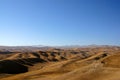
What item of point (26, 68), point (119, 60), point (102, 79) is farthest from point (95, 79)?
point (26, 68)

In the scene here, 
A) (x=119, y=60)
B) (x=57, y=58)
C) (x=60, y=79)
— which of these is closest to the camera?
(x=60, y=79)

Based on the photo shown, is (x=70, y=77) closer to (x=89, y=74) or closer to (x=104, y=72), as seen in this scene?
(x=89, y=74)

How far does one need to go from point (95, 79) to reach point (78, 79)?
2.07 metres

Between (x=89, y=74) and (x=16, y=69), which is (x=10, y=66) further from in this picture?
(x=89, y=74)

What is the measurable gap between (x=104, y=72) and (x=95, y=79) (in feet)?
8.56

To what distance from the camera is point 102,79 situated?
72.8 ft

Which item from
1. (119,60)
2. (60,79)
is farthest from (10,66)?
(60,79)

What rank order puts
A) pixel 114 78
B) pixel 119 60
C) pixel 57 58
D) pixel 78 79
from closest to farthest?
pixel 114 78 < pixel 78 79 < pixel 119 60 < pixel 57 58

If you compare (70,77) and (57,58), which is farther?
(57,58)

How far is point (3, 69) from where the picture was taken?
5528cm

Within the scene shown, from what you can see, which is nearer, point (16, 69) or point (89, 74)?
point (89, 74)

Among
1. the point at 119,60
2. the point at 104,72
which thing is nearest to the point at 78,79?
the point at 104,72

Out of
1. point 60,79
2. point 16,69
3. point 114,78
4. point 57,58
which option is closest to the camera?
point 114,78

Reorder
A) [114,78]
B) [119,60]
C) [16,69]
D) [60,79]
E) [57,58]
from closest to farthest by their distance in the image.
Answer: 1. [114,78]
2. [60,79]
3. [119,60]
4. [16,69]
5. [57,58]
